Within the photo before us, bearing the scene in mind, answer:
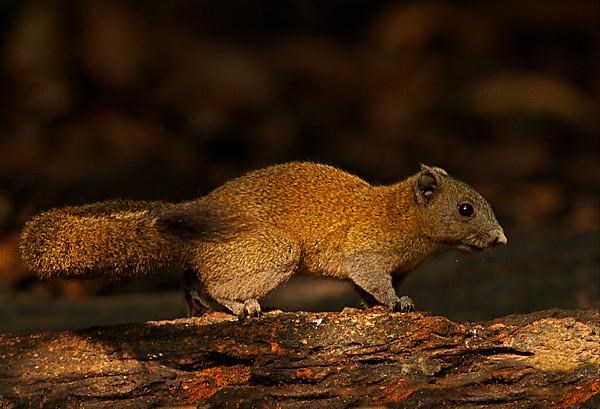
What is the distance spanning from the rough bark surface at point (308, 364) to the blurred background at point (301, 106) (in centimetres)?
431

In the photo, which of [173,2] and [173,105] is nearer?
[173,105]

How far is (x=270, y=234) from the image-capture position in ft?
19.7

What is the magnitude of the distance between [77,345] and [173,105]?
9.58 meters

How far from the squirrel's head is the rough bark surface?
997 mm

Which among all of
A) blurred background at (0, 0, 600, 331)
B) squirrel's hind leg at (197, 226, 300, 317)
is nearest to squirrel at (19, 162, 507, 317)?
squirrel's hind leg at (197, 226, 300, 317)

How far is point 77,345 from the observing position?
5.42m

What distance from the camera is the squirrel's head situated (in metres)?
6.50

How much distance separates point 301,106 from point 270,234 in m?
9.65

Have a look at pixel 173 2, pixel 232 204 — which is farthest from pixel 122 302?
pixel 173 2

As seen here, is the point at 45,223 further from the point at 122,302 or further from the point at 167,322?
the point at 122,302

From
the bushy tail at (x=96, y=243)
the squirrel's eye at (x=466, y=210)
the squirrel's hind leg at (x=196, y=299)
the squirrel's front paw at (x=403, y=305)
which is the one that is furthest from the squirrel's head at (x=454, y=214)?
the bushy tail at (x=96, y=243)

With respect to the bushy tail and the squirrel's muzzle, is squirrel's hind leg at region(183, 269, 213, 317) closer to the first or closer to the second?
the bushy tail

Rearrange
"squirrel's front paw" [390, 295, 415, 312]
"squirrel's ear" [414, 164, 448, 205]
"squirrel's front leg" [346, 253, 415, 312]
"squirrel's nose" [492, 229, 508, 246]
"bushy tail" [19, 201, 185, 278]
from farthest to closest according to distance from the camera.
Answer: "squirrel's ear" [414, 164, 448, 205]
"squirrel's nose" [492, 229, 508, 246]
"squirrel's front leg" [346, 253, 415, 312]
"squirrel's front paw" [390, 295, 415, 312]
"bushy tail" [19, 201, 185, 278]

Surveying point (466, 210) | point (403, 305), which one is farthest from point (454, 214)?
point (403, 305)
